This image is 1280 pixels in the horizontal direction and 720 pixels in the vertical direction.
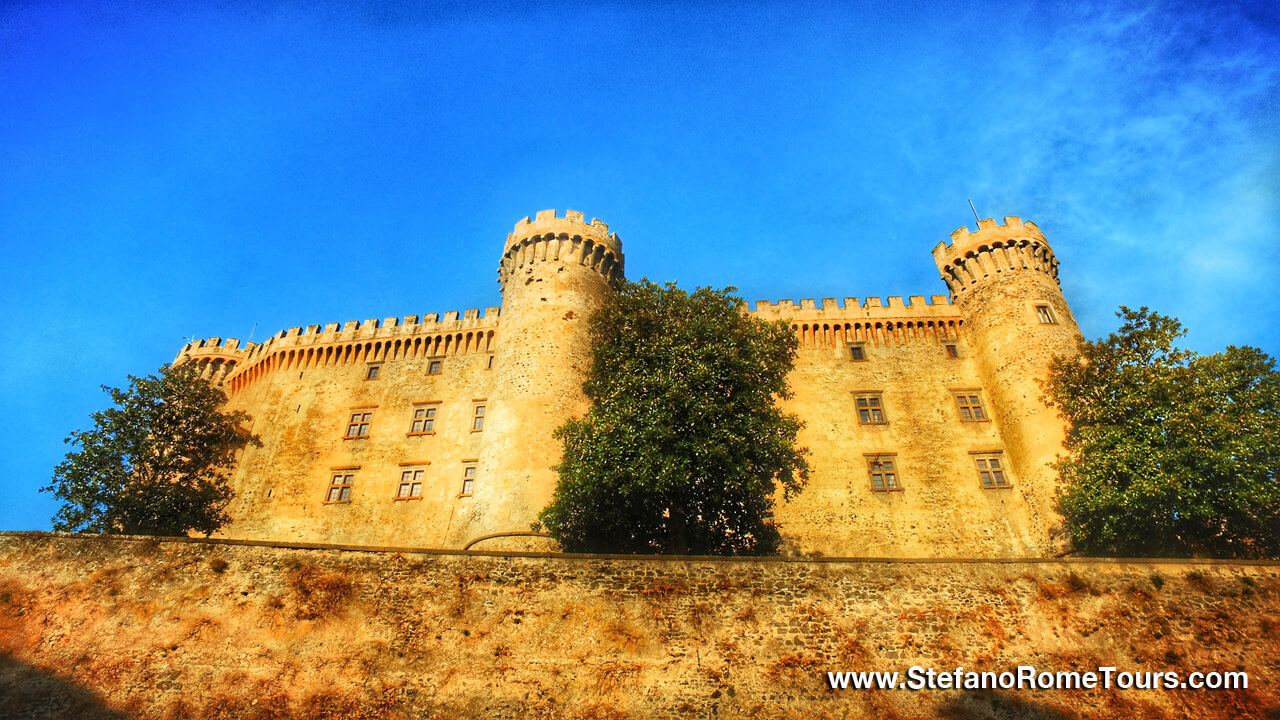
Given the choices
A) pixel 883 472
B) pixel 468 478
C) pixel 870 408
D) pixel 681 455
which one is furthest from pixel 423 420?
pixel 883 472

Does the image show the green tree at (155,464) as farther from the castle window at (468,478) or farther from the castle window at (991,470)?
the castle window at (991,470)

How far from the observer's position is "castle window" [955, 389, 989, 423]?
94.9 feet

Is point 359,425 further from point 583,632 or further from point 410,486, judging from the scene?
point 583,632

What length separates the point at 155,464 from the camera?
83.4ft


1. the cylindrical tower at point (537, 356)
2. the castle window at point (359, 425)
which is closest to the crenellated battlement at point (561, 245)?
the cylindrical tower at point (537, 356)

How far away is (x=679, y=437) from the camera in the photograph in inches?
798

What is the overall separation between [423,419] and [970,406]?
78.5 feet

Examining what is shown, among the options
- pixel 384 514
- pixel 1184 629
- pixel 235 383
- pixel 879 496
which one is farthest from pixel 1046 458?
pixel 235 383

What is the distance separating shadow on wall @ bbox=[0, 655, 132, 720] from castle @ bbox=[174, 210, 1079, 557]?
484 inches

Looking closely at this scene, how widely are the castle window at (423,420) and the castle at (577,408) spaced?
0.09 m

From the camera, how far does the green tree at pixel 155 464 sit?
2366cm

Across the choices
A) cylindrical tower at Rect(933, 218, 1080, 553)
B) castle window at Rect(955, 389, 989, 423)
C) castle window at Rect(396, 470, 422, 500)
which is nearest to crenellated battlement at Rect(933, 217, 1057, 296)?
cylindrical tower at Rect(933, 218, 1080, 553)

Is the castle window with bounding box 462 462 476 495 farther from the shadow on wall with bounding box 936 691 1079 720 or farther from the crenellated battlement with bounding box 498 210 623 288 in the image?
the shadow on wall with bounding box 936 691 1079 720

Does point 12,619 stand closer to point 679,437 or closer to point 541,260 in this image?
point 679,437
